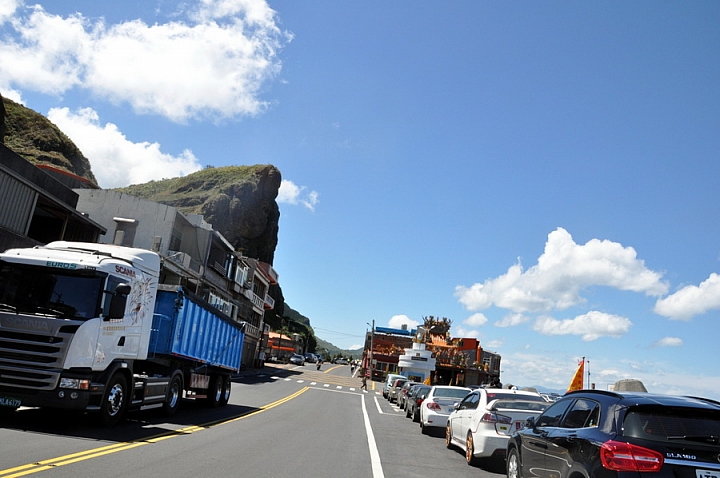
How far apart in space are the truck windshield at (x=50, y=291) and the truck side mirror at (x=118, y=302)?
0.83 ft

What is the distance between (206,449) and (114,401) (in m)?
2.75

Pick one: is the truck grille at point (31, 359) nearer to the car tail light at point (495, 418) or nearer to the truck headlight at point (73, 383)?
the truck headlight at point (73, 383)

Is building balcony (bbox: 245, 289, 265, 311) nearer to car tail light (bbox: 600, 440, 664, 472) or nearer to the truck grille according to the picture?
the truck grille

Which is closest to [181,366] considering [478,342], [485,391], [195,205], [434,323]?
[485,391]

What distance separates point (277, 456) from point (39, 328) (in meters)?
4.55

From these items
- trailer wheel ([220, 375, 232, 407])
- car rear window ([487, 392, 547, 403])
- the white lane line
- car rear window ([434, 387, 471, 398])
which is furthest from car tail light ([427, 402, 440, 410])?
trailer wheel ([220, 375, 232, 407])

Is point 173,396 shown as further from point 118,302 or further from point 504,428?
point 504,428

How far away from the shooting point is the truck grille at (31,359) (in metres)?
9.91

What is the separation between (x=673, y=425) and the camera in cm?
544

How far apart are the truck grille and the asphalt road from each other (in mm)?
790

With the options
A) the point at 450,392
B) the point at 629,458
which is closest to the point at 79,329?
the point at 629,458

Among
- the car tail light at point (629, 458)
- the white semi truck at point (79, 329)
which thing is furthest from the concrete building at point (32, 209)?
the car tail light at point (629, 458)

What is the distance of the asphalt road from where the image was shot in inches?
303

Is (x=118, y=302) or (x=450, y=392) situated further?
(x=450, y=392)
